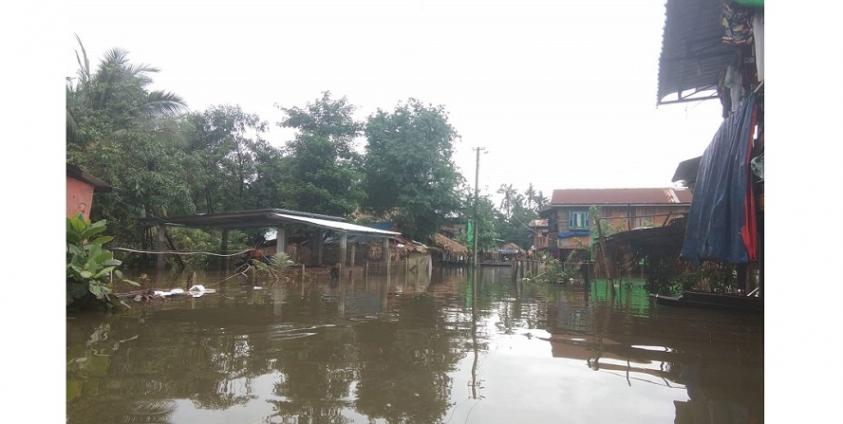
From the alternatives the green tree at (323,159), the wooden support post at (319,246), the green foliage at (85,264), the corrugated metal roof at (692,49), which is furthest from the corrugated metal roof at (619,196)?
the green foliage at (85,264)

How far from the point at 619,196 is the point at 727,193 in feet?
80.5

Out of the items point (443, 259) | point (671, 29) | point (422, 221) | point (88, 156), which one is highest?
point (671, 29)

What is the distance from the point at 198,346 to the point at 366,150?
25.8 meters

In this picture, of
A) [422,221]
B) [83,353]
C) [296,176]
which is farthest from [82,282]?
[422,221]

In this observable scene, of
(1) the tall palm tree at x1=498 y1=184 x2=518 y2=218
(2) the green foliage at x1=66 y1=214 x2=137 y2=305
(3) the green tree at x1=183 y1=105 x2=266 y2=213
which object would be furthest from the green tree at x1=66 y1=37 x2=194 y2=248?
(1) the tall palm tree at x1=498 y1=184 x2=518 y2=218

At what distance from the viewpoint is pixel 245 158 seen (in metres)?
27.0

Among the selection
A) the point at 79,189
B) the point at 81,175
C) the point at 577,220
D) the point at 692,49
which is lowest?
the point at 577,220

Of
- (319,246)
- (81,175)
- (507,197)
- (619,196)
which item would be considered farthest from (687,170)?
(507,197)

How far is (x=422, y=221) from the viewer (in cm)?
2981

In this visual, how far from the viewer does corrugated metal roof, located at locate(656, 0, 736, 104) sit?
22.5 ft

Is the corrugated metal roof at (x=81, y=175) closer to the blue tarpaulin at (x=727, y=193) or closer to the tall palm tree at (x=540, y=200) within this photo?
the blue tarpaulin at (x=727, y=193)

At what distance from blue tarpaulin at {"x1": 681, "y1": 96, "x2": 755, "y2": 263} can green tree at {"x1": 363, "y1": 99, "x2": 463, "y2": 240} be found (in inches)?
851

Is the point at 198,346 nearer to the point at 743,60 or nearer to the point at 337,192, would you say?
the point at 743,60

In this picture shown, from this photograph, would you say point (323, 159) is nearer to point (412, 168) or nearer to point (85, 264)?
point (412, 168)
